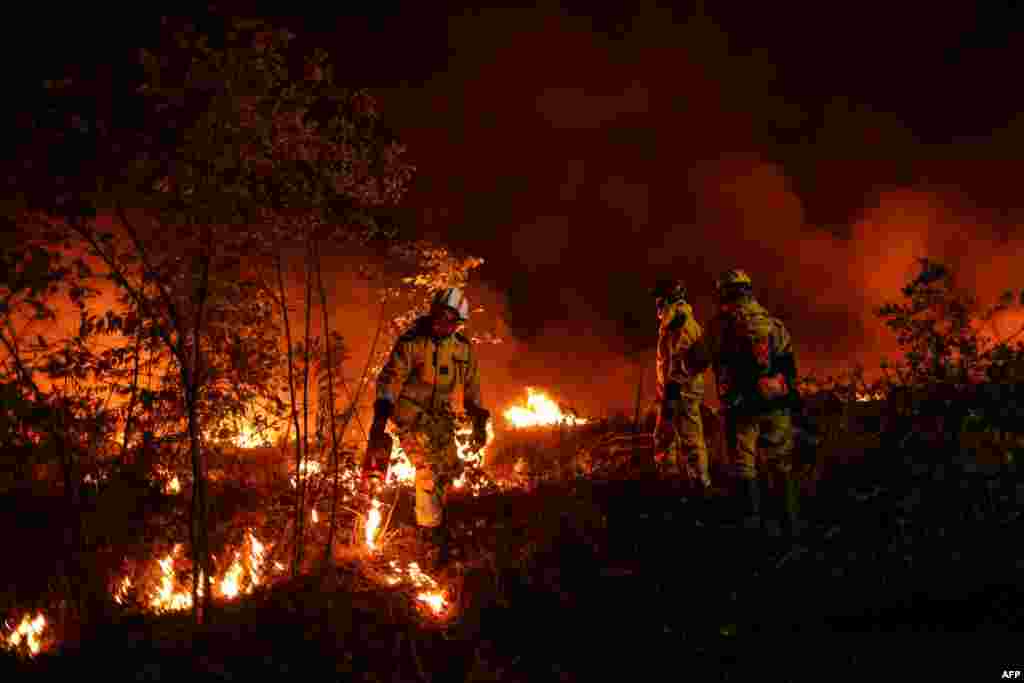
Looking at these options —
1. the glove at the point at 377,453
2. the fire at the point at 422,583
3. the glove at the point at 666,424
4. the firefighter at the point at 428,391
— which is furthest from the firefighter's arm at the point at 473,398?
the glove at the point at 666,424

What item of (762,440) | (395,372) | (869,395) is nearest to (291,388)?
(395,372)

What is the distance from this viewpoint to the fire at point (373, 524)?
594 centimetres

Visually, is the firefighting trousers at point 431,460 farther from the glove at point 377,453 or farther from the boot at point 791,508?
the boot at point 791,508

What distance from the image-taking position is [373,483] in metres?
5.90

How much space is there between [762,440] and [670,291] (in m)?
2.28

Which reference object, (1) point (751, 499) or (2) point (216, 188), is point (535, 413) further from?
(2) point (216, 188)

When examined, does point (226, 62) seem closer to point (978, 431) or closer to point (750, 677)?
point (750, 677)

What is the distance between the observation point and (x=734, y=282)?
591 centimetres

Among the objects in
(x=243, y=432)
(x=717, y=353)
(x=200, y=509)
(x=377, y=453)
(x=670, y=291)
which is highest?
(x=670, y=291)

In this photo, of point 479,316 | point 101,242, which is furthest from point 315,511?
point 479,316

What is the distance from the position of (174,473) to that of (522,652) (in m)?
3.31

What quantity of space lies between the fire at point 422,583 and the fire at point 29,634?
293cm

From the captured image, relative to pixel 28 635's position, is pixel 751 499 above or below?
above

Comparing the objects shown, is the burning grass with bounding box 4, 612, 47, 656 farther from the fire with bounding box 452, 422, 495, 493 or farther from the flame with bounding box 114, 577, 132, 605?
the fire with bounding box 452, 422, 495, 493
